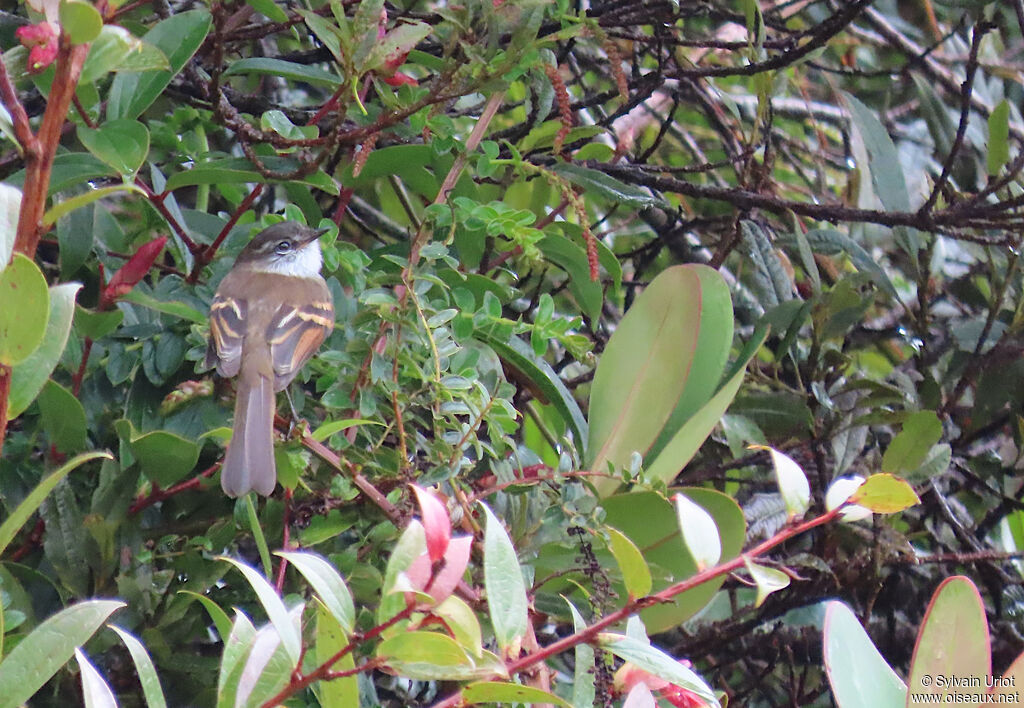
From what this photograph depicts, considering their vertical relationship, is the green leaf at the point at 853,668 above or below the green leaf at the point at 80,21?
below

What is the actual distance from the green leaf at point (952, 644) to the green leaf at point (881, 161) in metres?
1.94

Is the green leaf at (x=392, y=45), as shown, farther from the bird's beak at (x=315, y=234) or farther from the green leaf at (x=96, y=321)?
the green leaf at (x=96, y=321)

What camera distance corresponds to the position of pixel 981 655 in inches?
64.3

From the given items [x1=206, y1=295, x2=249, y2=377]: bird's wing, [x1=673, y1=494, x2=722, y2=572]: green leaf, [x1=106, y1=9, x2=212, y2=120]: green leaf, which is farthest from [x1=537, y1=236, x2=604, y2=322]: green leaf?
[x1=673, y1=494, x2=722, y2=572]: green leaf

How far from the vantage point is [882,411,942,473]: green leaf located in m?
2.80

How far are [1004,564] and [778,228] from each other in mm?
1297

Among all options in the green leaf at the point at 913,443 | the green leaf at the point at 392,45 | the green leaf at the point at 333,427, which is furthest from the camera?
the green leaf at the point at 913,443

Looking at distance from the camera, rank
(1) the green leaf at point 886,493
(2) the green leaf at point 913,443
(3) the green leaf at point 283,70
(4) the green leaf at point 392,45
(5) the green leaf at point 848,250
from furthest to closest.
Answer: (5) the green leaf at point 848,250 → (2) the green leaf at point 913,443 → (3) the green leaf at point 283,70 → (4) the green leaf at point 392,45 → (1) the green leaf at point 886,493

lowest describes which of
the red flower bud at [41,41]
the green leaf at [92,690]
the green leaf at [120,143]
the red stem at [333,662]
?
the green leaf at [92,690]

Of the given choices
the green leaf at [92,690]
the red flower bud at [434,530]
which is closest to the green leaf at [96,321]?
the green leaf at [92,690]

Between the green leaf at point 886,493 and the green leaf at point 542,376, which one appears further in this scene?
the green leaf at point 542,376

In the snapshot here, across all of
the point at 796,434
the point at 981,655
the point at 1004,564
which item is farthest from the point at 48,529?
the point at 1004,564

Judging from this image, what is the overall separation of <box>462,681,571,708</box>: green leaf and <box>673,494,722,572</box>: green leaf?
10.5 inches

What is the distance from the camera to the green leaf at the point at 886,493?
1.47m
